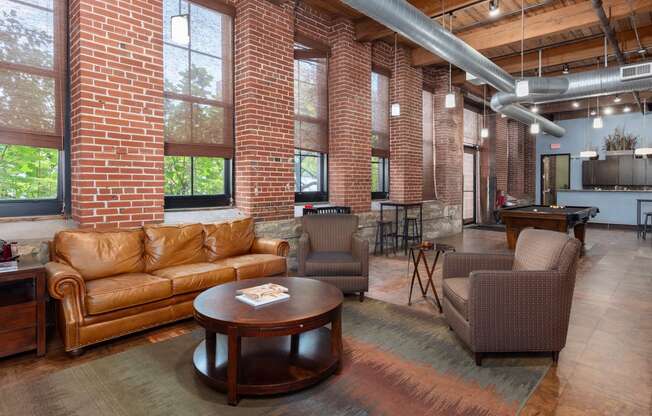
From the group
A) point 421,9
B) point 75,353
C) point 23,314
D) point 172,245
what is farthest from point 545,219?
point 23,314

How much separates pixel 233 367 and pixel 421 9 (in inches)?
206

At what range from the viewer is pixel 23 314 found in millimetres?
2625

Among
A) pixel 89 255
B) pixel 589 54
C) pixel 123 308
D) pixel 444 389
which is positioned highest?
pixel 589 54

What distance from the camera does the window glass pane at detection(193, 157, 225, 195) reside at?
4.71m

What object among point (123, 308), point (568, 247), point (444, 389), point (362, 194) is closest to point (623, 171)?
point (362, 194)

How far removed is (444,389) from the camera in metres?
2.26

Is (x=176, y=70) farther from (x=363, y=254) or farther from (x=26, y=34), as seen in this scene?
(x=363, y=254)

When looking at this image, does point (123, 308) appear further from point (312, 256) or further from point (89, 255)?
point (312, 256)

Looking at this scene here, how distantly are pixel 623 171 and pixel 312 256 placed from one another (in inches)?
463

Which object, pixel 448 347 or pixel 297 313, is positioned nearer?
pixel 297 313

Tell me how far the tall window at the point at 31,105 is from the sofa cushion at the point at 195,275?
1402mm

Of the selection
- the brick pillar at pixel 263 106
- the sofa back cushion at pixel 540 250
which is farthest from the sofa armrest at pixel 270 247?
the sofa back cushion at pixel 540 250

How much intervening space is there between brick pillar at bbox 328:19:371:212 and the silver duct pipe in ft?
4.99

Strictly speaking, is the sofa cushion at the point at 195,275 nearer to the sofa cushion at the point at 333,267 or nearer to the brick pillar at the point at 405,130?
the sofa cushion at the point at 333,267
